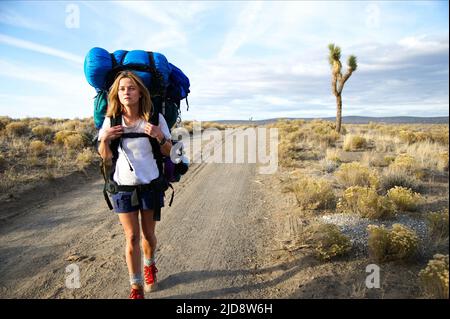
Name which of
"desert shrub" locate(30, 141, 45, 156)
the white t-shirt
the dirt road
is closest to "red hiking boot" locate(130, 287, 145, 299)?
the dirt road

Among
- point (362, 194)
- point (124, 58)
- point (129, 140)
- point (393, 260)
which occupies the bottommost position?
point (393, 260)

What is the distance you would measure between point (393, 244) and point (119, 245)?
380 centimetres

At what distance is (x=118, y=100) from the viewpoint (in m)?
3.41

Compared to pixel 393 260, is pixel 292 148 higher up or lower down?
higher up

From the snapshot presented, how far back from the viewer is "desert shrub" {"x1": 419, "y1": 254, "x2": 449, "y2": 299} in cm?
306

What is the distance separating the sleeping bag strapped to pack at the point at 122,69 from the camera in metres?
3.48

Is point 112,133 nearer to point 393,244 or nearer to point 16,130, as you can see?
point 393,244

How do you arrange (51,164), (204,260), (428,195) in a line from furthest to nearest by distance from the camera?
(51,164) < (428,195) < (204,260)

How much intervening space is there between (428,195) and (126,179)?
6134 mm

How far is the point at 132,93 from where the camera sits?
10.9 feet

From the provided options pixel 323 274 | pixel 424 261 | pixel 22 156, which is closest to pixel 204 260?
pixel 323 274

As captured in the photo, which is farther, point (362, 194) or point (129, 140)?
point (362, 194)

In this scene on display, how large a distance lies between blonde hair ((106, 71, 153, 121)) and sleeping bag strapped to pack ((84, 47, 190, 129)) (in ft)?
0.46
